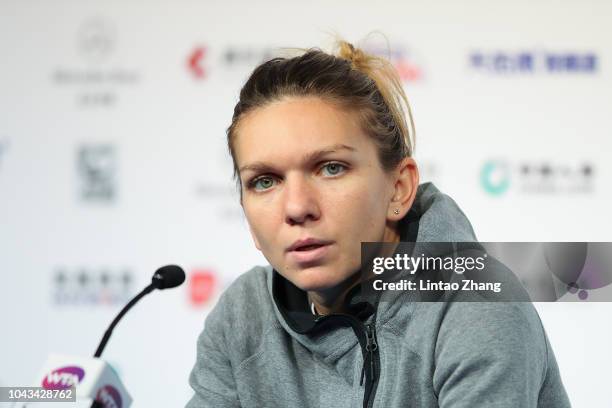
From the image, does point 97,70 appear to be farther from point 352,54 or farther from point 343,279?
point 343,279

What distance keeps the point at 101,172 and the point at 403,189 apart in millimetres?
1646

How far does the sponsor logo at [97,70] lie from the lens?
2562 mm

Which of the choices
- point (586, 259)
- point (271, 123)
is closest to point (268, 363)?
point (271, 123)

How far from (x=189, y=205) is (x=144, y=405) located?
2.19 feet

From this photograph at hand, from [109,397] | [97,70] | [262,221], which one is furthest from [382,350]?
[97,70]

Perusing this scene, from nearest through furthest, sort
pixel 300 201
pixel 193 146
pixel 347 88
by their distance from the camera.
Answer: pixel 300 201
pixel 347 88
pixel 193 146

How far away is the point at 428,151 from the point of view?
2.46 m

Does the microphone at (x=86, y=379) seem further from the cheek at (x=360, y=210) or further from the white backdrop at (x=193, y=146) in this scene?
the white backdrop at (x=193, y=146)

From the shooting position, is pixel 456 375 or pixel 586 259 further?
pixel 586 259

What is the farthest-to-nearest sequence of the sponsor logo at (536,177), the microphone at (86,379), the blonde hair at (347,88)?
the sponsor logo at (536,177), the blonde hair at (347,88), the microphone at (86,379)

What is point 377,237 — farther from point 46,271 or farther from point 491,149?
point 46,271

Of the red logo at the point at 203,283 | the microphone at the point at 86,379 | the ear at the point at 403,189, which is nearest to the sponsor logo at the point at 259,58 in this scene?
the red logo at the point at 203,283

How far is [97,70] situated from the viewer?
2568mm

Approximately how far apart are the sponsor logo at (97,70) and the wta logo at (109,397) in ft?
5.95
